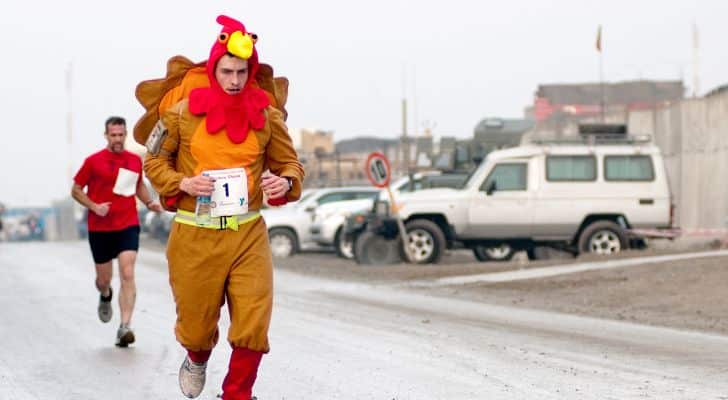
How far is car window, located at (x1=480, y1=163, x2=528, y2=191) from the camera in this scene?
84.3 feet

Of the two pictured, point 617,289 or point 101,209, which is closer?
point 101,209

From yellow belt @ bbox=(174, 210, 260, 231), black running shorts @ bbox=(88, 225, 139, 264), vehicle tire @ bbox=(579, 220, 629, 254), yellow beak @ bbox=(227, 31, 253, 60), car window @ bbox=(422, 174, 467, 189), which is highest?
yellow beak @ bbox=(227, 31, 253, 60)

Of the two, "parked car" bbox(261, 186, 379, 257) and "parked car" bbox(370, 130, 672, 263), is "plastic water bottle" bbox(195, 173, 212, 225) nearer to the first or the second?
"parked car" bbox(370, 130, 672, 263)

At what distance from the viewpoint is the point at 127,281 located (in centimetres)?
1230

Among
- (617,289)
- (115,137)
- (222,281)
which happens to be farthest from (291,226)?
(222,281)

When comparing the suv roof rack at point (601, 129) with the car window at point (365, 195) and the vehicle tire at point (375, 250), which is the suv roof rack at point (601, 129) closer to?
the vehicle tire at point (375, 250)

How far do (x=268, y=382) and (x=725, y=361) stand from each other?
10.8ft

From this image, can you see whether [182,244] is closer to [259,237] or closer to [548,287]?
[259,237]

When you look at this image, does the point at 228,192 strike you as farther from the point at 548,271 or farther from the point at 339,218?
the point at 339,218

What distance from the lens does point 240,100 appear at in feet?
23.3

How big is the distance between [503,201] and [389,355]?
49.2 ft

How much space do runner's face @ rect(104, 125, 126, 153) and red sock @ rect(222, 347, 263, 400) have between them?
5608mm

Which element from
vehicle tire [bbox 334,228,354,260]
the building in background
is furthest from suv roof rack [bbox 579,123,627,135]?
the building in background

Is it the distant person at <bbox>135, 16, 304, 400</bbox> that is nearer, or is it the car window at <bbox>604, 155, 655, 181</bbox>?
the distant person at <bbox>135, 16, 304, 400</bbox>
